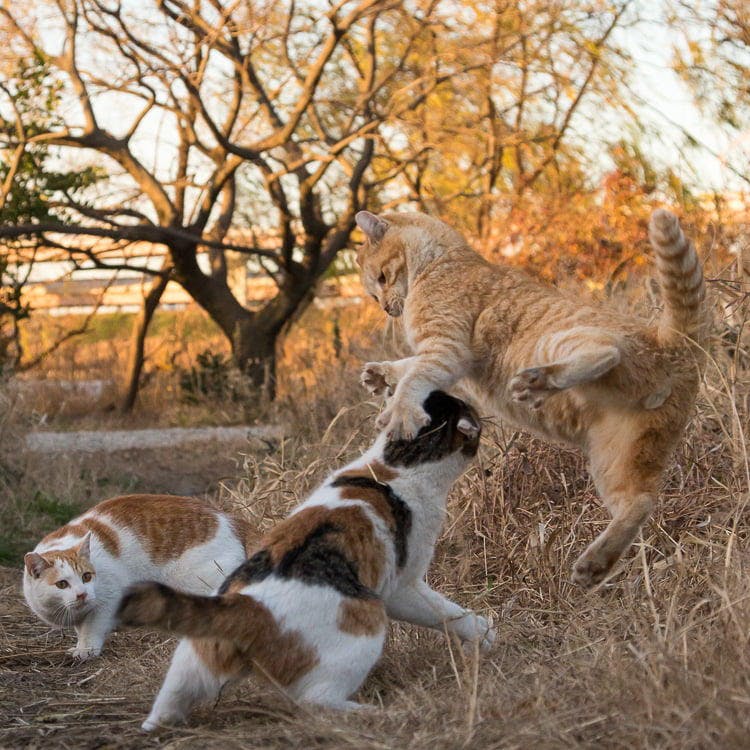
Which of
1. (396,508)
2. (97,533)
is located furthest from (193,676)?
(97,533)

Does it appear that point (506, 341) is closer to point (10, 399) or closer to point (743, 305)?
point (743, 305)

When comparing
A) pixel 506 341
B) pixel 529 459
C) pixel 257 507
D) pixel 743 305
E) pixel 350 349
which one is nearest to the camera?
pixel 506 341

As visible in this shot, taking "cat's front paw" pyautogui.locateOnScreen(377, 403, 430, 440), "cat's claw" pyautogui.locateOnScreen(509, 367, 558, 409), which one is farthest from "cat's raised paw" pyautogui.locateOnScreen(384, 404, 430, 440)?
"cat's claw" pyautogui.locateOnScreen(509, 367, 558, 409)

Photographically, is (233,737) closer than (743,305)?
Yes

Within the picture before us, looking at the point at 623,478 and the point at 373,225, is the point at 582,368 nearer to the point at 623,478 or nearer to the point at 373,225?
the point at 623,478

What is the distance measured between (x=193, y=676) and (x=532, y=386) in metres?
1.53

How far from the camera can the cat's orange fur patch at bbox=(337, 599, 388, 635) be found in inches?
124

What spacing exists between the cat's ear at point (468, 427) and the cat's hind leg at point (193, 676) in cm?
117

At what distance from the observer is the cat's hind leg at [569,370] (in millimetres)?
3750

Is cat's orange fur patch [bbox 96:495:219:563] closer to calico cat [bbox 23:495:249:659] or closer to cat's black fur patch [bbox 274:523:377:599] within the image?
calico cat [bbox 23:495:249:659]

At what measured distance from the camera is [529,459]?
525 cm

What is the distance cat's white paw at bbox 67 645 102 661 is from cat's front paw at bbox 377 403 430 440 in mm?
1822

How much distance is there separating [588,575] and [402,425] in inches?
35.6

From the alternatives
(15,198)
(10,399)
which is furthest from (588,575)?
(15,198)
